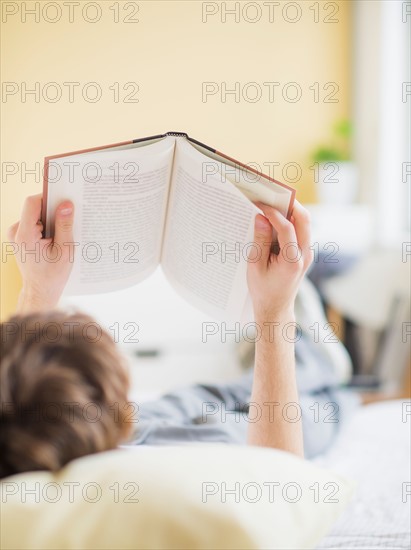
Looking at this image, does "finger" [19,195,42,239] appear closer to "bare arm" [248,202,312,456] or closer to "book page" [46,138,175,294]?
"book page" [46,138,175,294]

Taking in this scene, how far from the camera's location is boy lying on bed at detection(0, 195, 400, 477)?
49cm

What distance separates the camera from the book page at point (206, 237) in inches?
34.4

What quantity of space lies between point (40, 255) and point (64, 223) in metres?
0.06

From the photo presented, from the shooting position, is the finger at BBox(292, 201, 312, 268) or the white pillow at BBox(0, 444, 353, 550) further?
the finger at BBox(292, 201, 312, 268)

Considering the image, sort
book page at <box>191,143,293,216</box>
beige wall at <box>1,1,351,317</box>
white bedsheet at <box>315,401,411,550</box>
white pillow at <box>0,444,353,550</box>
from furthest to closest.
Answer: beige wall at <box>1,1,351,317</box>, white bedsheet at <box>315,401,411,550</box>, book page at <box>191,143,293,216</box>, white pillow at <box>0,444,353,550</box>

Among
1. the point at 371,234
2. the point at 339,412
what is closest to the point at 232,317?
the point at 339,412

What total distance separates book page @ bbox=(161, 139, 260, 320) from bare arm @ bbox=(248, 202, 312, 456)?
0.09ft

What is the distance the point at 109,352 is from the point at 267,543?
17cm

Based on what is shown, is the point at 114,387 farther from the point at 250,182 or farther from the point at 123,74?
the point at 123,74

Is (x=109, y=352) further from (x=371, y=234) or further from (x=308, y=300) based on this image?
(x=371, y=234)

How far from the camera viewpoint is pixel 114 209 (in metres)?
0.91

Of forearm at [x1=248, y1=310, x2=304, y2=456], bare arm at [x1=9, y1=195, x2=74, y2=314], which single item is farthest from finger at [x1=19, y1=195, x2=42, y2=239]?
forearm at [x1=248, y1=310, x2=304, y2=456]

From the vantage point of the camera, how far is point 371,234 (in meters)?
2.99

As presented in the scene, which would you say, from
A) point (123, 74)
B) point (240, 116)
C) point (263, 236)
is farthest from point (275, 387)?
point (240, 116)
